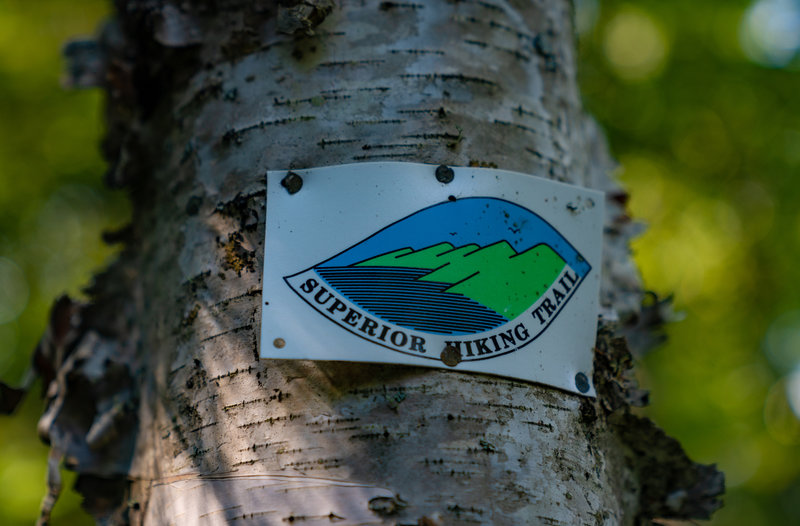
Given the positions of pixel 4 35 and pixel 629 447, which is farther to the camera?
pixel 4 35

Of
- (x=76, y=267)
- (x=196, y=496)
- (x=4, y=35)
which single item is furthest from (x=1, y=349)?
(x=196, y=496)

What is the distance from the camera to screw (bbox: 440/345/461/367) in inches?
43.7

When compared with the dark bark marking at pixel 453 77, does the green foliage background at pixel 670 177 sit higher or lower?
higher

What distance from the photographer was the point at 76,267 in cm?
710

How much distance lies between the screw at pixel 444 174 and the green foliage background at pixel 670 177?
4733mm

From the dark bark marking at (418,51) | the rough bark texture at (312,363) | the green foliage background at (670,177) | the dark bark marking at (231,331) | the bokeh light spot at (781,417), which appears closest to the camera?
the rough bark texture at (312,363)

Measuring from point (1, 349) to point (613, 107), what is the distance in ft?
21.6

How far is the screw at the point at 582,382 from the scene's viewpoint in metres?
1.23

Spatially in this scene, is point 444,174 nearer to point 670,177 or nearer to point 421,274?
point 421,274

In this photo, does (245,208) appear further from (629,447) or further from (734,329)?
(734,329)

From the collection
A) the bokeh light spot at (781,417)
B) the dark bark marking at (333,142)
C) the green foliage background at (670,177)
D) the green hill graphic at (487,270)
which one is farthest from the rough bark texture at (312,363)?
the bokeh light spot at (781,417)

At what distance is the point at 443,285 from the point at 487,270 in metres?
0.10

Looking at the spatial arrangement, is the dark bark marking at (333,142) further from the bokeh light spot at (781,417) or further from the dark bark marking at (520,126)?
the bokeh light spot at (781,417)

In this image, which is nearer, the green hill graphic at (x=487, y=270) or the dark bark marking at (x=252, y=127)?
the green hill graphic at (x=487, y=270)
